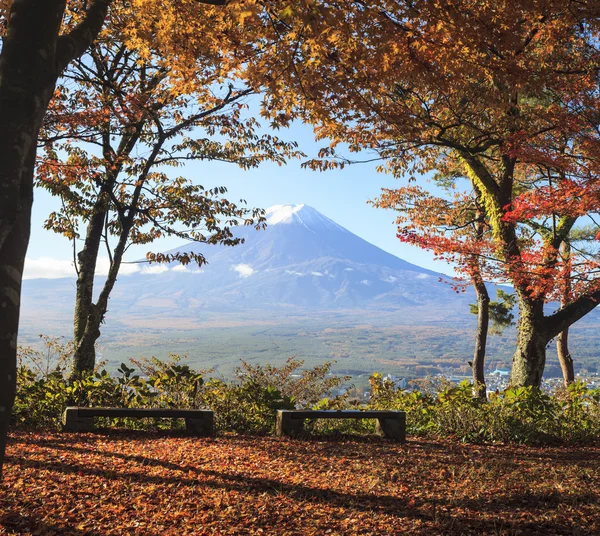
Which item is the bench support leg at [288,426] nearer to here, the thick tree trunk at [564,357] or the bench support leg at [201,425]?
the bench support leg at [201,425]

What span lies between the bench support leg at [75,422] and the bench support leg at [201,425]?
1195 millimetres

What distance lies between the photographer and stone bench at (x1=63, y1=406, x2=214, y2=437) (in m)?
6.40

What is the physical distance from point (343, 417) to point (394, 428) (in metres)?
0.67

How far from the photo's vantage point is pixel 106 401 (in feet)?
24.3

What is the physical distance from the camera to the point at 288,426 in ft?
21.1

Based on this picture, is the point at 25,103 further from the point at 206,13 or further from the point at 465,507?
the point at 465,507

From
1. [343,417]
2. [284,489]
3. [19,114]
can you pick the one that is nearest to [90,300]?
[343,417]

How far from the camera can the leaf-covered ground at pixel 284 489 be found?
343cm

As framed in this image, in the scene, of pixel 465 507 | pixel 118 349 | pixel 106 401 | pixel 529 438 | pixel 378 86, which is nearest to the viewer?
pixel 465 507

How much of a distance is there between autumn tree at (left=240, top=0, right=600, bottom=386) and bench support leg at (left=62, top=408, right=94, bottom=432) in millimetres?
4483

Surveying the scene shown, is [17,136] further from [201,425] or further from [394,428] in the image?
[394,428]

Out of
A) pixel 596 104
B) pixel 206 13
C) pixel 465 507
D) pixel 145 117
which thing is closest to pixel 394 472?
pixel 465 507

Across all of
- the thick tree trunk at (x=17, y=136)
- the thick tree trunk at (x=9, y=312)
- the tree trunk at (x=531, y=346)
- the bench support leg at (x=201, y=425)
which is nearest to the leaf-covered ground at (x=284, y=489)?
the bench support leg at (x=201, y=425)

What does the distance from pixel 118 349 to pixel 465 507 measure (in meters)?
117
